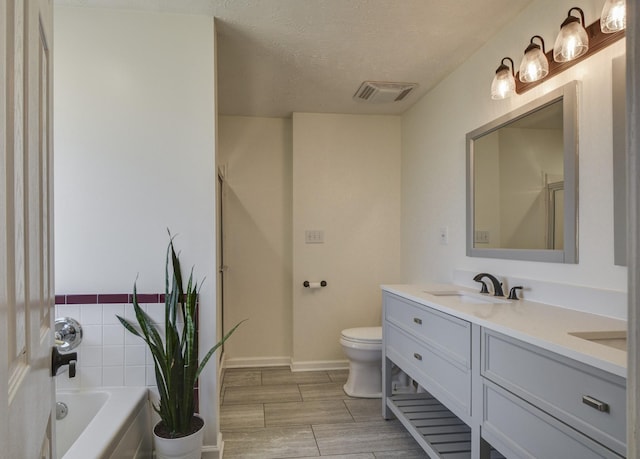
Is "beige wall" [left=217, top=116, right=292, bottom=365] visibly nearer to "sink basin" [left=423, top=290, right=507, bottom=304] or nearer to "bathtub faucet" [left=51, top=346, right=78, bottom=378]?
"sink basin" [left=423, top=290, right=507, bottom=304]

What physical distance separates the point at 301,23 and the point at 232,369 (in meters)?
2.80

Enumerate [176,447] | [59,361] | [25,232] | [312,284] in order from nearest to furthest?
[25,232] < [59,361] < [176,447] < [312,284]

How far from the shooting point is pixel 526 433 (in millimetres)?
1213

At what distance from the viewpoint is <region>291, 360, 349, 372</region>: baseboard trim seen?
3430 mm

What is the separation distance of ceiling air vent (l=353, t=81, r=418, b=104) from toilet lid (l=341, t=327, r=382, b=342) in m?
1.79

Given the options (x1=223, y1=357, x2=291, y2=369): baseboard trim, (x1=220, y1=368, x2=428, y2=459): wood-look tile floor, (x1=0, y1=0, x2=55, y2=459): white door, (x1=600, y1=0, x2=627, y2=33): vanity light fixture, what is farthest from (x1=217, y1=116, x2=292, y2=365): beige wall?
(x1=0, y1=0, x2=55, y2=459): white door

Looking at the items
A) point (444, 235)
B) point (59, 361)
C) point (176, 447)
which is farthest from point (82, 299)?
point (444, 235)

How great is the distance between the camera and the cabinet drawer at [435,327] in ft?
5.21

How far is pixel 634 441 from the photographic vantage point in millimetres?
450

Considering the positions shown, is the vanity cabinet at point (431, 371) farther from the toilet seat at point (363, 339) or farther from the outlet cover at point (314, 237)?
the outlet cover at point (314, 237)

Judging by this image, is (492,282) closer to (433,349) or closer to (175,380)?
(433,349)

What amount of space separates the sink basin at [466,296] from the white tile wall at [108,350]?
5.07 feet

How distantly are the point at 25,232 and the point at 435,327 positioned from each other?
1637 mm

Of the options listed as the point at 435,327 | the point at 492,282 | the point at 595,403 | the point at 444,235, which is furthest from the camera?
the point at 444,235
